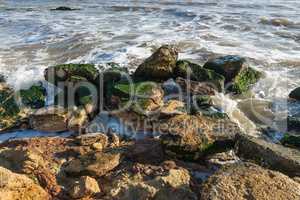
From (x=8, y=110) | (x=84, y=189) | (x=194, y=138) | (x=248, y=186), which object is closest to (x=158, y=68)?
(x=8, y=110)

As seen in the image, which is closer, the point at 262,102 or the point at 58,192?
the point at 58,192

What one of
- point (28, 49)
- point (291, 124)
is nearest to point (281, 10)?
point (28, 49)

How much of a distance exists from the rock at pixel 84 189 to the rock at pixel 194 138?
3.55 feet

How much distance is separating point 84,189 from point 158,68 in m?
3.65

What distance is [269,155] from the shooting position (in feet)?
16.3

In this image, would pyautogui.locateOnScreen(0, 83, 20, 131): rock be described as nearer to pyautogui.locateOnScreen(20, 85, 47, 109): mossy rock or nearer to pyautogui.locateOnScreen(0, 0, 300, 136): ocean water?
pyautogui.locateOnScreen(20, 85, 47, 109): mossy rock

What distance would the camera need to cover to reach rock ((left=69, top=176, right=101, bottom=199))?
4.61 metres

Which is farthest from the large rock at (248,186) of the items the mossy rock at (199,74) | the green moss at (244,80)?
the green moss at (244,80)

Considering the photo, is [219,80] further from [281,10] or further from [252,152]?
[281,10]

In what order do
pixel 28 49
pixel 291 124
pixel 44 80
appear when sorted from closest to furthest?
pixel 291 124
pixel 44 80
pixel 28 49

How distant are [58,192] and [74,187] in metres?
0.19

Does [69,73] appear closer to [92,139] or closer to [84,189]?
[92,139]

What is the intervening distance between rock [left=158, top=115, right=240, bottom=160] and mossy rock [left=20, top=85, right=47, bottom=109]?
2.66m

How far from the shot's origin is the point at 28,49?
11297 millimetres
